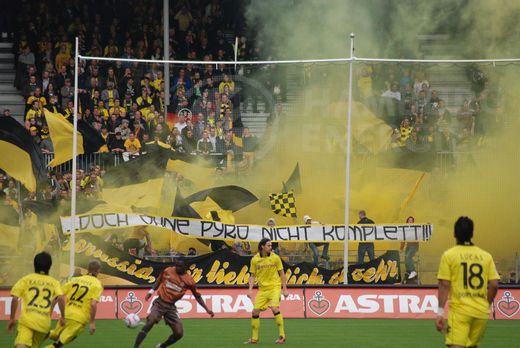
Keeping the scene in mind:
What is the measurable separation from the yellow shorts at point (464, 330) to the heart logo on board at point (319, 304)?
9702 millimetres

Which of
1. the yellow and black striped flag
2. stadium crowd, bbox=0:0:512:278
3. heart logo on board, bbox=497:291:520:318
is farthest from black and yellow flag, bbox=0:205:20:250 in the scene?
heart logo on board, bbox=497:291:520:318

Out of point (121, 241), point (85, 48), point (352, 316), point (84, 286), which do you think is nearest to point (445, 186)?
point (352, 316)

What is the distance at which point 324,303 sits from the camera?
1777 cm

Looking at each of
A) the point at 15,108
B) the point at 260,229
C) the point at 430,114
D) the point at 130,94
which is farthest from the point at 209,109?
the point at 15,108

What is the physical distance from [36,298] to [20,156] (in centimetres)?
1144

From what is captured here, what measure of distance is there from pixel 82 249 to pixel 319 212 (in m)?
6.48

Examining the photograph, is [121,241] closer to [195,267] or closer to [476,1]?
[195,267]

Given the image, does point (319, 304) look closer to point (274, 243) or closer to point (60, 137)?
point (274, 243)

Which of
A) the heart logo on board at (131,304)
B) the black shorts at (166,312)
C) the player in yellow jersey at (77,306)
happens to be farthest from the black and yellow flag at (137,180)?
the player in yellow jersey at (77,306)

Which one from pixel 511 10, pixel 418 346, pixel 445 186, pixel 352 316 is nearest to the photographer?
pixel 418 346

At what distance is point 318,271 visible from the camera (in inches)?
755

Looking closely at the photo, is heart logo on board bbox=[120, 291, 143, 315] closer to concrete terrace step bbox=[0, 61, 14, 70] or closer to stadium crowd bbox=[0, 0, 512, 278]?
stadium crowd bbox=[0, 0, 512, 278]

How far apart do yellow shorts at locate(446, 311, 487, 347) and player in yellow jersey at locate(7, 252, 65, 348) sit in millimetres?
4926

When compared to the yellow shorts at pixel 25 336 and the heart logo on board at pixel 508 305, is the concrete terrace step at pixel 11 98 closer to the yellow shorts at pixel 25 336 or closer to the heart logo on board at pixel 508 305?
the heart logo on board at pixel 508 305
